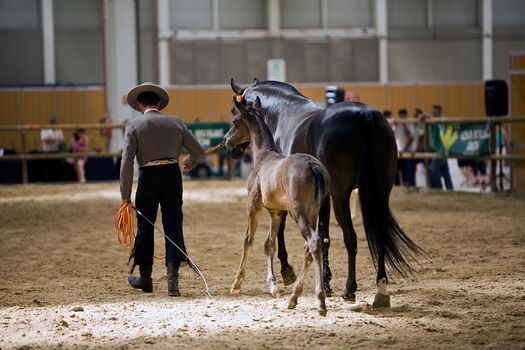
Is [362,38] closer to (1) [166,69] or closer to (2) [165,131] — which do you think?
(1) [166,69]

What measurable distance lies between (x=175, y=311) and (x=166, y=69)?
23.6 metres

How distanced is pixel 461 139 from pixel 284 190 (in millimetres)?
11166

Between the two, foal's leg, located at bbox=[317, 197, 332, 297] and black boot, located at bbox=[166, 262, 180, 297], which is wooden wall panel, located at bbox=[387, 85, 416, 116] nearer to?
foal's leg, located at bbox=[317, 197, 332, 297]

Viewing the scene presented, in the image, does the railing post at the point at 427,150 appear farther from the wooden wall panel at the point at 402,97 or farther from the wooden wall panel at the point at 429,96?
the wooden wall panel at the point at 429,96

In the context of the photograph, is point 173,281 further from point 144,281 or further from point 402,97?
point 402,97

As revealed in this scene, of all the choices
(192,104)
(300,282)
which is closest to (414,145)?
(192,104)

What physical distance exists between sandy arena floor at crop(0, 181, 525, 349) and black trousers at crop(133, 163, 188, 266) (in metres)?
0.36

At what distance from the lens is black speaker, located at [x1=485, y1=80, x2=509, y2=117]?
53.2 feet

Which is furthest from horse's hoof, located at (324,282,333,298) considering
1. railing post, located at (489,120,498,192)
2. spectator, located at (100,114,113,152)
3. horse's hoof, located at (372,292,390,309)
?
spectator, located at (100,114,113,152)

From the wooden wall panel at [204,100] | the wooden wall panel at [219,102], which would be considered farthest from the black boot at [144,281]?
the wooden wall panel at [219,102]

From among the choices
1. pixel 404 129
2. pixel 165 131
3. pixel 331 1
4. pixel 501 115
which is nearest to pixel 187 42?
pixel 331 1

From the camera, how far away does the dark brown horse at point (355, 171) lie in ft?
22.6

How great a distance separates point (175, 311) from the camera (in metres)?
6.55

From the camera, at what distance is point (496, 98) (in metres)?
16.2
